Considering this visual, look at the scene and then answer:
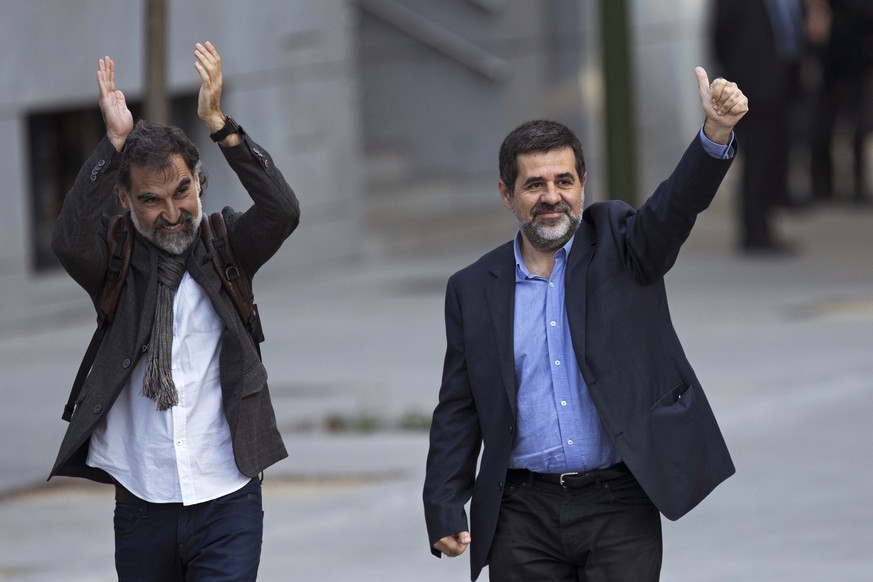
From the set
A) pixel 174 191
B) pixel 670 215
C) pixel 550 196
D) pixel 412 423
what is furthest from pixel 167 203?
pixel 412 423

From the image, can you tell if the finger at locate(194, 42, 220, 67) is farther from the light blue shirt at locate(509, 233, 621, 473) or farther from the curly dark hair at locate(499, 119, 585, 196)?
the light blue shirt at locate(509, 233, 621, 473)

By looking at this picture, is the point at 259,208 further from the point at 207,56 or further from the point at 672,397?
the point at 672,397

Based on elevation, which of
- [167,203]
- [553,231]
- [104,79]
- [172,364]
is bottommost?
[172,364]

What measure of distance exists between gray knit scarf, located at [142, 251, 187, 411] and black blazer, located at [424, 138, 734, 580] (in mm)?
689

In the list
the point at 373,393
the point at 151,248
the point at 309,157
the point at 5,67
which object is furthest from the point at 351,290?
the point at 151,248

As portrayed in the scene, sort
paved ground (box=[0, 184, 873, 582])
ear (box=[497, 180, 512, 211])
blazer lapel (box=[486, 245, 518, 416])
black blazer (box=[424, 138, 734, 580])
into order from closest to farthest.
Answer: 1. black blazer (box=[424, 138, 734, 580])
2. blazer lapel (box=[486, 245, 518, 416])
3. ear (box=[497, 180, 512, 211])
4. paved ground (box=[0, 184, 873, 582])

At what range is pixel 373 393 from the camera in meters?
10.2

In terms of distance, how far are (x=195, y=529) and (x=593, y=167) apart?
14.9 metres

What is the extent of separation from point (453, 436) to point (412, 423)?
15.6ft

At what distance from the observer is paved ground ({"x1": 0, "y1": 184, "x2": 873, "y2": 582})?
6.98 m

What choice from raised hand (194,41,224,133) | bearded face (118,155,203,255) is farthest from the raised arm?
bearded face (118,155,203,255)

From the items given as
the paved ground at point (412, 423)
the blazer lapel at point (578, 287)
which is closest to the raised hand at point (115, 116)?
the blazer lapel at point (578, 287)

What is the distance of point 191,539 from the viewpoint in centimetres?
453

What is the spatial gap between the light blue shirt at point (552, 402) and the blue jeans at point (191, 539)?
2.36 ft
